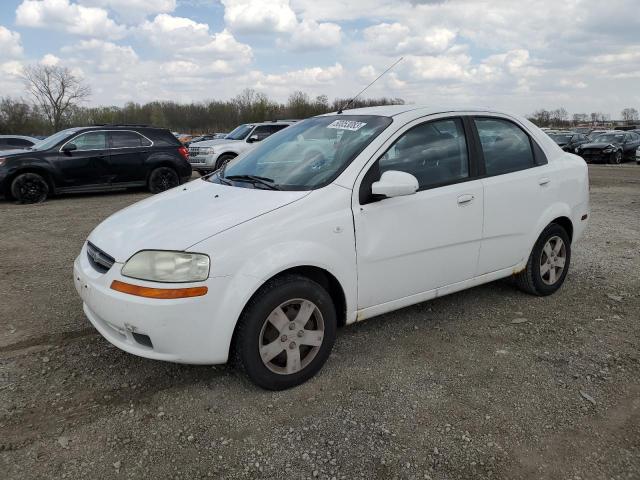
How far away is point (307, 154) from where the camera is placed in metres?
3.65

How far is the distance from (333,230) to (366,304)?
61 centimetres

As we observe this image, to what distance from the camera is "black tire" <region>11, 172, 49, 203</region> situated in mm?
10547

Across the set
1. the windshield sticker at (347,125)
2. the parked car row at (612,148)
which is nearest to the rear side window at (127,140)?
the windshield sticker at (347,125)

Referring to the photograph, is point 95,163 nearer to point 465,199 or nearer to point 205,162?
point 205,162

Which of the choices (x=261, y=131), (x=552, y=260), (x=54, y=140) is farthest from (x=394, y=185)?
(x=261, y=131)

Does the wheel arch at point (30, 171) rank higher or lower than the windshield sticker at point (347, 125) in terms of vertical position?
lower

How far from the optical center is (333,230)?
310cm

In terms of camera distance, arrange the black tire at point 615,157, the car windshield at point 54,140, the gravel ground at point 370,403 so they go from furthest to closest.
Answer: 1. the black tire at point 615,157
2. the car windshield at point 54,140
3. the gravel ground at point 370,403

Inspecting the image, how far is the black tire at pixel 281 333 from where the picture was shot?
2.87 metres

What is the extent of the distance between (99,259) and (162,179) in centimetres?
923

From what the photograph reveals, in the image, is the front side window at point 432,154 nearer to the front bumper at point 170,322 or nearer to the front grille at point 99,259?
the front bumper at point 170,322

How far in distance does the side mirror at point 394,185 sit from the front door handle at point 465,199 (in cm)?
61

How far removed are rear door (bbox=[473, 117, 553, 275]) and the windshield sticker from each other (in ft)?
3.23

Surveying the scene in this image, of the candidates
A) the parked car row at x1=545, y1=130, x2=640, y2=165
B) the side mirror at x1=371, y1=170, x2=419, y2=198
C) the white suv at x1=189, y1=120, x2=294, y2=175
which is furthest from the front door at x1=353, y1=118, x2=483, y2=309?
the parked car row at x1=545, y1=130, x2=640, y2=165
